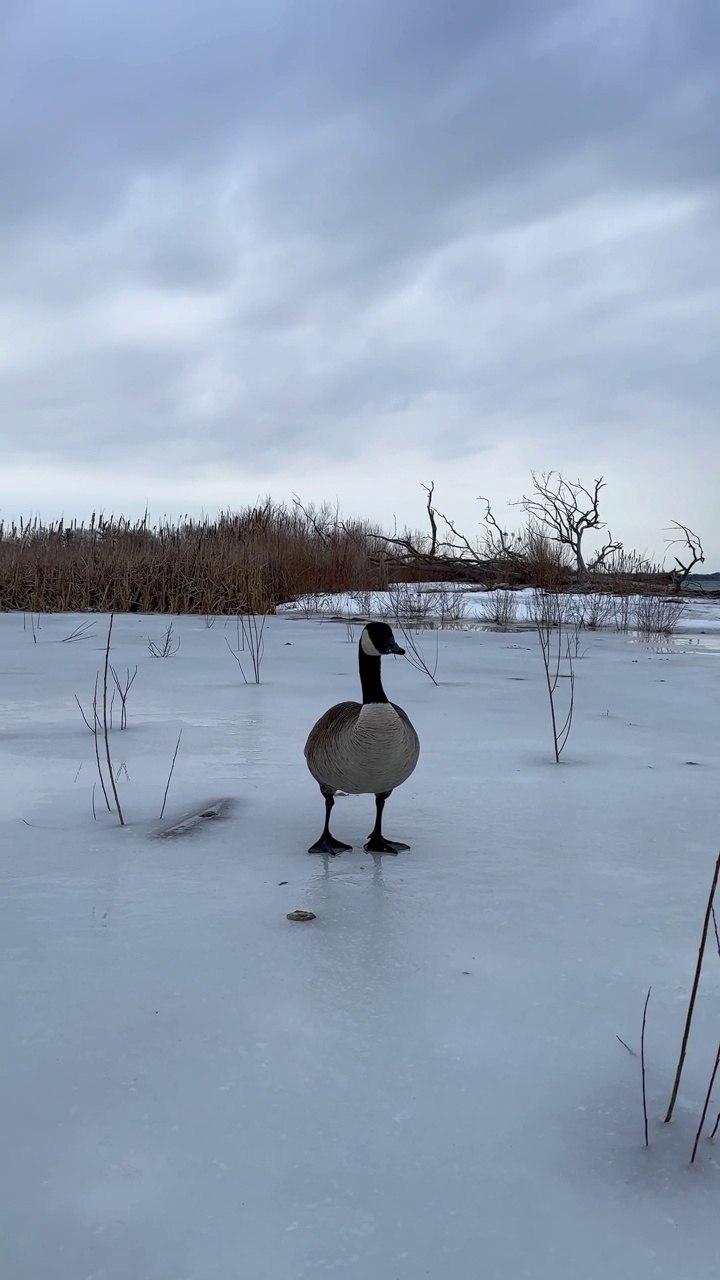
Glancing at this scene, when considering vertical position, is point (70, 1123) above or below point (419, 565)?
below

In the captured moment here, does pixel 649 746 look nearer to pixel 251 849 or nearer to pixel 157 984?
pixel 251 849

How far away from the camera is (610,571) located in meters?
17.2

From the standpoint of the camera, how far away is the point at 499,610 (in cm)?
1327

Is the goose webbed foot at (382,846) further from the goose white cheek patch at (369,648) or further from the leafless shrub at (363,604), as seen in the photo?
the leafless shrub at (363,604)

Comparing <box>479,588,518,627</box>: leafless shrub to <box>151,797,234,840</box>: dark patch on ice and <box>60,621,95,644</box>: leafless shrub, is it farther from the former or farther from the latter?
<box>151,797,234,840</box>: dark patch on ice

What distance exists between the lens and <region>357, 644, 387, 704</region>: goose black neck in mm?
2898

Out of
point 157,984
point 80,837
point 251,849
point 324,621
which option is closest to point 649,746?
point 251,849

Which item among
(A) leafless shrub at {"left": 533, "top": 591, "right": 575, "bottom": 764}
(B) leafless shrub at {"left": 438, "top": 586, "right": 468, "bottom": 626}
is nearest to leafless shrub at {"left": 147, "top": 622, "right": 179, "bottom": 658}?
(A) leafless shrub at {"left": 533, "top": 591, "right": 575, "bottom": 764}

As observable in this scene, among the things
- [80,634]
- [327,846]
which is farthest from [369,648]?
[80,634]

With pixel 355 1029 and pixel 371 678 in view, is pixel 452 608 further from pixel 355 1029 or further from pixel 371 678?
pixel 355 1029

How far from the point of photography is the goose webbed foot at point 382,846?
8.91 feet

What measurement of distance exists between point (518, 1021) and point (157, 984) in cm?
69

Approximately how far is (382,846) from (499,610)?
1075 centimetres

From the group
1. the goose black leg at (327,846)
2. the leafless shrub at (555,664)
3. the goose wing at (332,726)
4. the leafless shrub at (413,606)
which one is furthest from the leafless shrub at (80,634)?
the goose black leg at (327,846)
